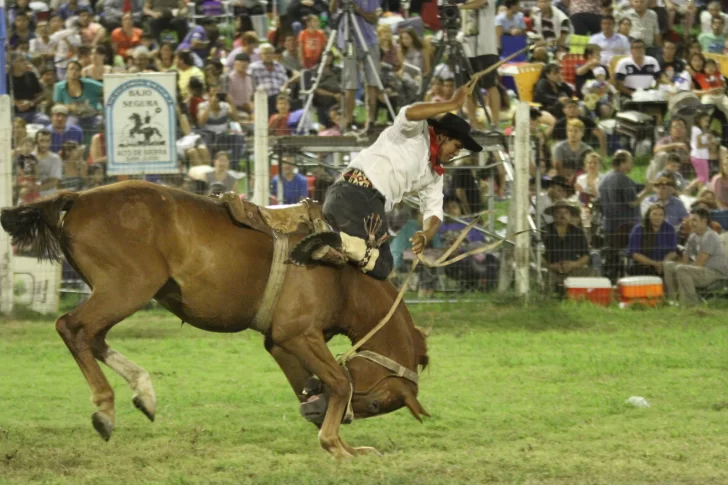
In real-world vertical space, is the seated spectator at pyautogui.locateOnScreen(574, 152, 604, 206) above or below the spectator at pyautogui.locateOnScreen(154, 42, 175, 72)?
below

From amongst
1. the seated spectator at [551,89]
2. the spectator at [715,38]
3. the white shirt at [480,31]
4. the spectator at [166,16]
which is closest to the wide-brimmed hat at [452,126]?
the white shirt at [480,31]

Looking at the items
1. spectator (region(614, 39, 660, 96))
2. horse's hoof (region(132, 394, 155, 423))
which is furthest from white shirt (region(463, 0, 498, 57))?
horse's hoof (region(132, 394, 155, 423))

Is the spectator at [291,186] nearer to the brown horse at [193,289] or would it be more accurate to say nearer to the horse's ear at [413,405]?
the brown horse at [193,289]

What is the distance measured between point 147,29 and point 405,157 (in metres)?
13.4

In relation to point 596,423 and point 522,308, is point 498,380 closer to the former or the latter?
point 596,423

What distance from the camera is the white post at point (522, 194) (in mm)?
13328

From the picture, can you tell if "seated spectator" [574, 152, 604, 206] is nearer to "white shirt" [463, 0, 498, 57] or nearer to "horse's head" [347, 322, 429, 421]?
"white shirt" [463, 0, 498, 57]

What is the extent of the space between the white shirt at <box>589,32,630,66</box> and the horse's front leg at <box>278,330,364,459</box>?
1252cm

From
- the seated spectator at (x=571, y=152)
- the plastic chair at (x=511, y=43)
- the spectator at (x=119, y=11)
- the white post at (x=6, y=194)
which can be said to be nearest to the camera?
the white post at (x=6, y=194)

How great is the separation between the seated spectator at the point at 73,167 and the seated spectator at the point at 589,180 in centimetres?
568

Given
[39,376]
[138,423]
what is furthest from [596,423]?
[39,376]

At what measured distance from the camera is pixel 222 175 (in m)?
13.8

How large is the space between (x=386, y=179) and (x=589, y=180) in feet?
23.4

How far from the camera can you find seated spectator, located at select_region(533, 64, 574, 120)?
17.0 metres
